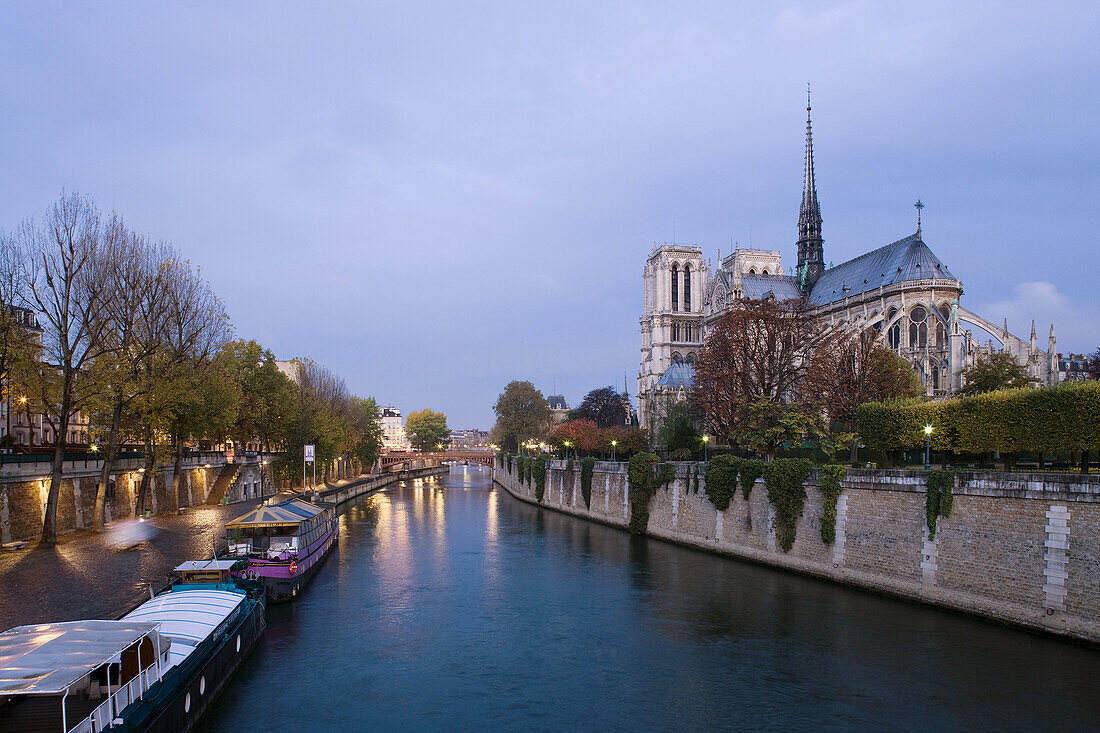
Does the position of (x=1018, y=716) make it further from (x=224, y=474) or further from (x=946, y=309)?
(x=946, y=309)

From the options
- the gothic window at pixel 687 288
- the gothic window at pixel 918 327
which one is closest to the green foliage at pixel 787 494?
the gothic window at pixel 918 327

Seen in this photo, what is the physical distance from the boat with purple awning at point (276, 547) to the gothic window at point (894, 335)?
6252 centimetres

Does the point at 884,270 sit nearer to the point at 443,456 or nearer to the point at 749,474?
the point at 749,474

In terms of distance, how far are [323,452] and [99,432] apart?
3185 centimetres

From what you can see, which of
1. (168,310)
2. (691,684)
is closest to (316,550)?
(168,310)

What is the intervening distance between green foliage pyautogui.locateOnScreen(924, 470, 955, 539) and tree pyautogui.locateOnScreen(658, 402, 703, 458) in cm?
3199

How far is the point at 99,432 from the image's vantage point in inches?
1383

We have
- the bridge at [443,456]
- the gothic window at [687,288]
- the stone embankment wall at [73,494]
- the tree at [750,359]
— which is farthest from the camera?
the bridge at [443,456]

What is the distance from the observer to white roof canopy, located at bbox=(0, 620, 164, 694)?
10.7 m

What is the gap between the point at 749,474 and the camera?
3447 centimetres

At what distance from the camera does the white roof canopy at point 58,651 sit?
35.0 feet

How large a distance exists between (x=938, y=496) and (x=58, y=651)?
24070 millimetres

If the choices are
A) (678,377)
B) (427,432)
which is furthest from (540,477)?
(427,432)

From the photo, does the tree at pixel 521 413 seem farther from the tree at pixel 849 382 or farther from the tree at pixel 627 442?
the tree at pixel 849 382
